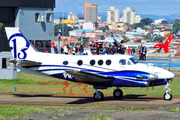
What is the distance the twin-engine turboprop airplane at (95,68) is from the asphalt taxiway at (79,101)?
87 cm

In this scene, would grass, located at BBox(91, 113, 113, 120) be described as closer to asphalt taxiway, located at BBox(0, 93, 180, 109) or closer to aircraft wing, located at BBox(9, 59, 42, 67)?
asphalt taxiway, located at BBox(0, 93, 180, 109)

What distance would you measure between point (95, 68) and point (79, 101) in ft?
8.76

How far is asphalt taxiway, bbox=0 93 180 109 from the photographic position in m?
20.9

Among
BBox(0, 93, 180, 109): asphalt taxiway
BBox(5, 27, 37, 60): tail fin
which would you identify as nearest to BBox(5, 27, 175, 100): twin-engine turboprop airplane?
BBox(5, 27, 37, 60): tail fin

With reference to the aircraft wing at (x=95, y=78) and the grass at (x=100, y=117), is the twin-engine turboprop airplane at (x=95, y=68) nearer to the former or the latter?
the aircraft wing at (x=95, y=78)

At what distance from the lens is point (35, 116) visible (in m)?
16.9

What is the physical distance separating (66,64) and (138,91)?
7.78 metres

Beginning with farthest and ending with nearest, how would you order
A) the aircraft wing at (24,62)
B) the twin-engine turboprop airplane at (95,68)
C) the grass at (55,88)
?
1. the grass at (55,88)
2. the aircraft wing at (24,62)
3. the twin-engine turboprop airplane at (95,68)

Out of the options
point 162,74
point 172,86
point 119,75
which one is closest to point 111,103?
point 119,75

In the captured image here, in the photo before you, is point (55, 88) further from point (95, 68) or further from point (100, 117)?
point (100, 117)

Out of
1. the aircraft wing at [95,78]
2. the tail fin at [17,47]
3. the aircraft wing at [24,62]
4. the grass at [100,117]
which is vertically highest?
the tail fin at [17,47]

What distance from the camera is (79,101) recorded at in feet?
73.9

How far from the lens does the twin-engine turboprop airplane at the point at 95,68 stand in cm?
2152

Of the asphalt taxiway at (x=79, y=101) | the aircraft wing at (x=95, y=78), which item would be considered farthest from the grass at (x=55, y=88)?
the aircraft wing at (x=95, y=78)
